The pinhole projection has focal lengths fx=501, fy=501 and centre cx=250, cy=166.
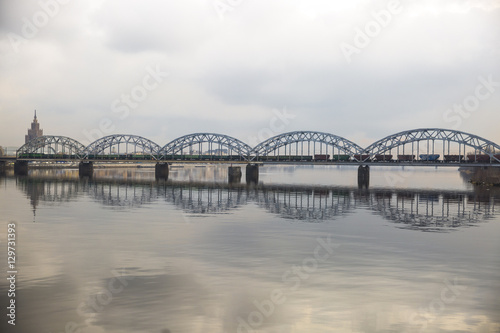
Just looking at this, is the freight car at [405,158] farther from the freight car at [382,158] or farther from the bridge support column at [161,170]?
the bridge support column at [161,170]

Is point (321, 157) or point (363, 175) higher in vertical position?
point (321, 157)

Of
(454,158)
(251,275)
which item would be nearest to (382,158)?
(454,158)

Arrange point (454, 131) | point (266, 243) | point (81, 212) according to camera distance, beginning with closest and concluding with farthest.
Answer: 1. point (266, 243)
2. point (81, 212)
3. point (454, 131)

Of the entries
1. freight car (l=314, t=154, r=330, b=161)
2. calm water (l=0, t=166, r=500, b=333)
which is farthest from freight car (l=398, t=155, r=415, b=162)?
calm water (l=0, t=166, r=500, b=333)

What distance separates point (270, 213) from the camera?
63719 millimetres

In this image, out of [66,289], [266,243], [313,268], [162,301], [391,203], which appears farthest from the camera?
[391,203]

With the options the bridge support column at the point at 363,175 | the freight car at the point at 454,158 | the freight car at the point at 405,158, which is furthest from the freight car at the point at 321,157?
the freight car at the point at 454,158

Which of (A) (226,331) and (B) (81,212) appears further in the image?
(B) (81,212)

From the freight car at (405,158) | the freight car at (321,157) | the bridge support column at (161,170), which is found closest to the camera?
the freight car at (405,158)

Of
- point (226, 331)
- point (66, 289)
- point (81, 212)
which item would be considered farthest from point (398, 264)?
point (81, 212)

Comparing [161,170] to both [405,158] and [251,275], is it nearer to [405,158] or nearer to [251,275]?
[405,158]

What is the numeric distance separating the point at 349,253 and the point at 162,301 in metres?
16.7

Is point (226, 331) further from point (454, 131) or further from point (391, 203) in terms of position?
point (454, 131)

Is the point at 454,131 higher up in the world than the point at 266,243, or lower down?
higher up
